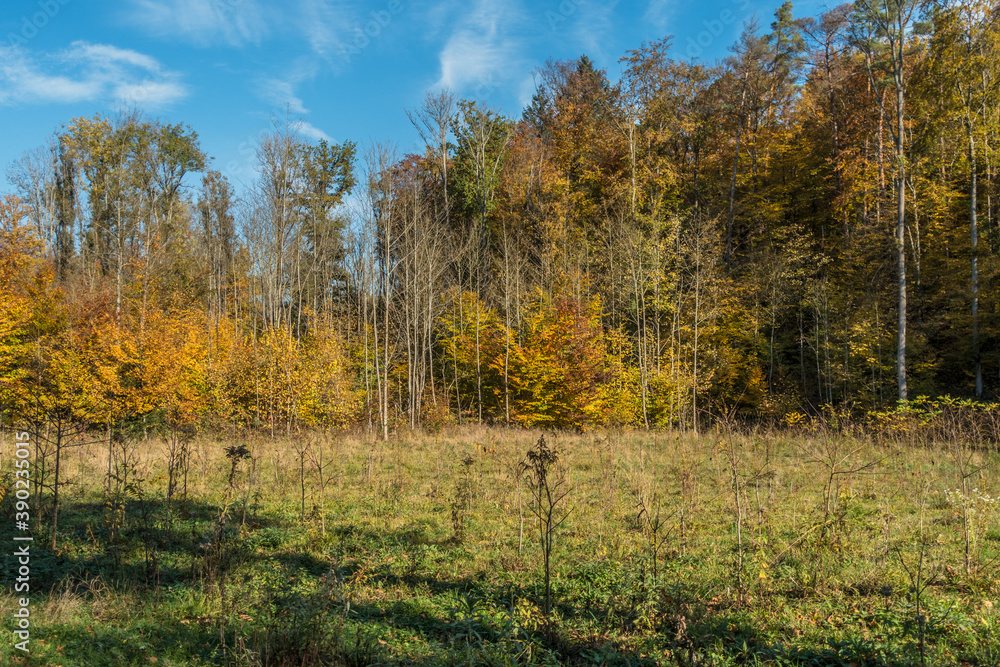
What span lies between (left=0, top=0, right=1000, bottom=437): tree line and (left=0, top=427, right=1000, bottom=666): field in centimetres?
947

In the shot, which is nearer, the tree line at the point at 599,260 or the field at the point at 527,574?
the field at the point at 527,574

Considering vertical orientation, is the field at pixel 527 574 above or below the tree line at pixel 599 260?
below

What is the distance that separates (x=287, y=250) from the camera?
26.5 meters

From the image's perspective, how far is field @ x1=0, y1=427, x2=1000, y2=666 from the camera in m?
4.04

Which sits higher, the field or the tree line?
the tree line

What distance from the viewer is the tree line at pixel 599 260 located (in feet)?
61.6

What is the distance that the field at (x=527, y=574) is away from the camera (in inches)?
159

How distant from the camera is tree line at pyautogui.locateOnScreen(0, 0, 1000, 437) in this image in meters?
18.8

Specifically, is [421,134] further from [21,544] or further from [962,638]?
[962,638]

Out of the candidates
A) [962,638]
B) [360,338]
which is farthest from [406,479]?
[360,338]

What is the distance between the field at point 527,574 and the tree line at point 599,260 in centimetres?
947

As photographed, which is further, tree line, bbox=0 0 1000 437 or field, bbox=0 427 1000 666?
tree line, bbox=0 0 1000 437

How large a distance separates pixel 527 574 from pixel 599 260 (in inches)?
839

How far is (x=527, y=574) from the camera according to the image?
226 inches
